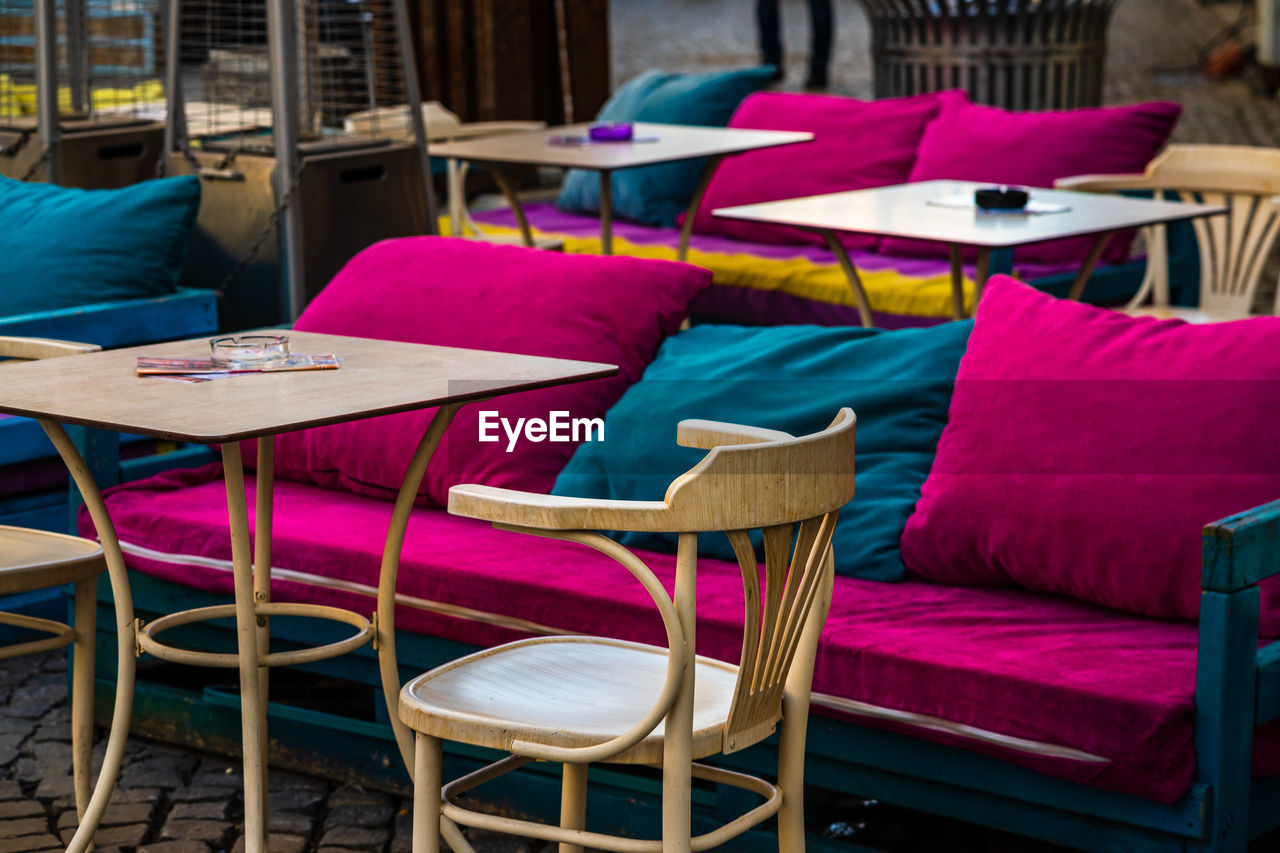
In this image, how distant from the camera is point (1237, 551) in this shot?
7.14 feet

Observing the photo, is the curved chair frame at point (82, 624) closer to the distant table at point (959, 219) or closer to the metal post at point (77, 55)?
the distant table at point (959, 219)

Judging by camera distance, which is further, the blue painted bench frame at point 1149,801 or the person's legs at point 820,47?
the person's legs at point 820,47

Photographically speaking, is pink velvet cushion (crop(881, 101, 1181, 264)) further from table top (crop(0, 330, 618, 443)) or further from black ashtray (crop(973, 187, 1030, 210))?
table top (crop(0, 330, 618, 443))

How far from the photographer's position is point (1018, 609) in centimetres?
265

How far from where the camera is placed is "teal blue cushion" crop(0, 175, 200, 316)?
4160 mm

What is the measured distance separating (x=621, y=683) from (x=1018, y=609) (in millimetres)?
777

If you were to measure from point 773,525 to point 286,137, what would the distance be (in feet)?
9.55

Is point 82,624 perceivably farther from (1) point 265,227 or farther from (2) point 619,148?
(2) point 619,148

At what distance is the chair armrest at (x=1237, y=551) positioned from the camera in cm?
217

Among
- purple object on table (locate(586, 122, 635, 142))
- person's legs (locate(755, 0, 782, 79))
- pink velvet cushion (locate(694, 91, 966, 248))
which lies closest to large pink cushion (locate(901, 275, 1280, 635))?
pink velvet cushion (locate(694, 91, 966, 248))

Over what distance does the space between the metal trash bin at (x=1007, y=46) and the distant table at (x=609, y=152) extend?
859mm

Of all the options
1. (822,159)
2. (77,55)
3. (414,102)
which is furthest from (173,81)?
(822,159)

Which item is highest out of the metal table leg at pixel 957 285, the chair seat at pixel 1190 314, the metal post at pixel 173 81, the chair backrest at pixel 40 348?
the metal post at pixel 173 81

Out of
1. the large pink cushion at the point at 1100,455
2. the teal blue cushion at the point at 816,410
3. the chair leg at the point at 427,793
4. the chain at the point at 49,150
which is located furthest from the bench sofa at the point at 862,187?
the chair leg at the point at 427,793
